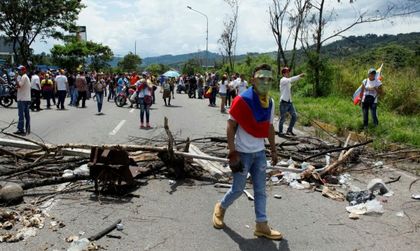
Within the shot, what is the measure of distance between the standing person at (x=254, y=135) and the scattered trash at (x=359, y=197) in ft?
6.45

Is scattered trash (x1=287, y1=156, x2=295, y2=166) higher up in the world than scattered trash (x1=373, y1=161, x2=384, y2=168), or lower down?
higher up

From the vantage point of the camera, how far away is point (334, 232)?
17.6 feet

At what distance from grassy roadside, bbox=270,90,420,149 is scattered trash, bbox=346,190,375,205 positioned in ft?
15.0

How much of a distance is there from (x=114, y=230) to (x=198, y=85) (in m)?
30.4

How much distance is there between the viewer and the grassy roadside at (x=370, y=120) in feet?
38.0

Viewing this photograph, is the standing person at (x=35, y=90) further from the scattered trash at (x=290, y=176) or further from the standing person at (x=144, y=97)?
the scattered trash at (x=290, y=176)

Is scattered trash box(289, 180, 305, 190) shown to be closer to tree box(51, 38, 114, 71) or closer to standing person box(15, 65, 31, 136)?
standing person box(15, 65, 31, 136)

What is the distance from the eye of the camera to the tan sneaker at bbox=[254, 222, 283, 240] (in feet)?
16.6

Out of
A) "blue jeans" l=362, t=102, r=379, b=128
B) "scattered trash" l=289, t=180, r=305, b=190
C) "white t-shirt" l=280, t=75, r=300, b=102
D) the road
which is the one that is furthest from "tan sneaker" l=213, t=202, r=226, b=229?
"blue jeans" l=362, t=102, r=379, b=128

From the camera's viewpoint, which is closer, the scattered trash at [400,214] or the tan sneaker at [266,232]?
the tan sneaker at [266,232]

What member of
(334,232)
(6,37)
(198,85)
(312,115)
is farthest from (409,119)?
(6,37)

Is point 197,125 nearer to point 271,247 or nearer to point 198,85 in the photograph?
point 271,247

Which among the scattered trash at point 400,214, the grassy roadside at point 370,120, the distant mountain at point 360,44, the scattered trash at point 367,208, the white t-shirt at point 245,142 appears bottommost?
the scattered trash at point 400,214

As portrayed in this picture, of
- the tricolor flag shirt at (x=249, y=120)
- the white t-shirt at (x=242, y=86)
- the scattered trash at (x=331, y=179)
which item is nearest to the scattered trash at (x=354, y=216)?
the scattered trash at (x=331, y=179)
